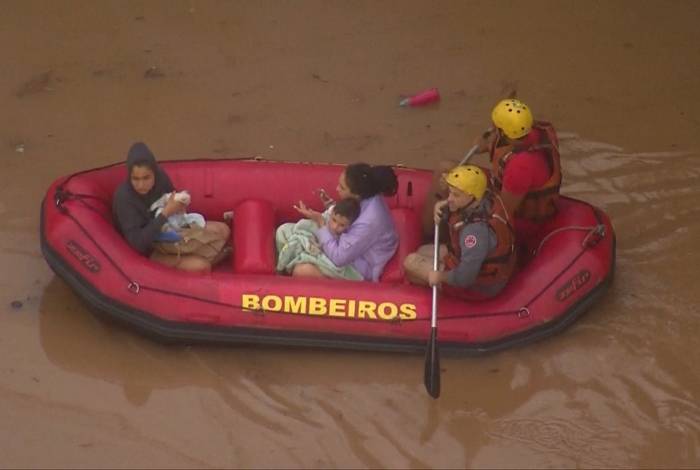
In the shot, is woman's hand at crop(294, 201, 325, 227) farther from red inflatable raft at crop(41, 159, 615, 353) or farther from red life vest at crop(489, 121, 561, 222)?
red life vest at crop(489, 121, 561, 222)

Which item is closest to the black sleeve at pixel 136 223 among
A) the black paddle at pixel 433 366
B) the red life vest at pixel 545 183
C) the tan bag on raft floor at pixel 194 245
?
the tan bag on raft floor at pixel 194 245

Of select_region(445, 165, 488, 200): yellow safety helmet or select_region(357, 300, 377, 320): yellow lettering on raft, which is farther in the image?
select_region(357, 300, 377, 320): yellow lettering on raft

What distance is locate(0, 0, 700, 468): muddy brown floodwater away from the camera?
16.4 ft

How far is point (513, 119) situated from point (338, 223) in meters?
1.03

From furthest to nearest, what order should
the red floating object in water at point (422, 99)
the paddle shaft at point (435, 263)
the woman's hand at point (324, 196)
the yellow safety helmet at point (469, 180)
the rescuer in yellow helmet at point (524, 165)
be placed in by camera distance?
the red floating object in water at point (422, 99)
the woman's hand at point (324, 196)
the rescuer in yellow helmet at point (524, 165)
the paddle shaft at point (435, 263)
the yellow safety helmet at point (469, 180)

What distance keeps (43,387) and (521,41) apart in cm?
426

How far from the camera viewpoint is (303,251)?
215 inches

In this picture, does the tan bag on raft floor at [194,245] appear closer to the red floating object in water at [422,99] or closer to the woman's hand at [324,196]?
the woman's hand at [324,196]

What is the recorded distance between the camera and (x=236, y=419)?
5039mm

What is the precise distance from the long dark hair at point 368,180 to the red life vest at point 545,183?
576mm

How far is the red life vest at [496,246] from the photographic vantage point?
5.04 m

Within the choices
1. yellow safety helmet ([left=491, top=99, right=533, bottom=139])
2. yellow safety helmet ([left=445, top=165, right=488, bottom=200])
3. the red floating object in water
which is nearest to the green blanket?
yellow safety helmet ([left=445, top=165, right=488, bottom=200])

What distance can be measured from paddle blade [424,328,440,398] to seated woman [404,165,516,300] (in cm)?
32

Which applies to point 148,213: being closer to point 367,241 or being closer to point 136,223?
point 136,223
